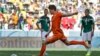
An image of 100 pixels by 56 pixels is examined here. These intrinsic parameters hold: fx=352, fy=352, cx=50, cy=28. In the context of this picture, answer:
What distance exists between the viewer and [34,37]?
2067 centimetres

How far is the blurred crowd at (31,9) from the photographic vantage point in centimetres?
2320

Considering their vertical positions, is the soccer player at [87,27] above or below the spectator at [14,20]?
above

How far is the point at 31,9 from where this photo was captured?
80.0 feet

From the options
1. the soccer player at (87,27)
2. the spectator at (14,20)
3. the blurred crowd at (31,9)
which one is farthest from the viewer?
the blurred crowd at (31,9)

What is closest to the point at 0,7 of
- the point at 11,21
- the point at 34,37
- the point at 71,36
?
the point at 11,21

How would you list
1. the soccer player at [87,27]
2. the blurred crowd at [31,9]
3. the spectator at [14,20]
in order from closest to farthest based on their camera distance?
the soccer player at [87,27]
the spectator at [14,20]
the blurred crowd at [31,9]

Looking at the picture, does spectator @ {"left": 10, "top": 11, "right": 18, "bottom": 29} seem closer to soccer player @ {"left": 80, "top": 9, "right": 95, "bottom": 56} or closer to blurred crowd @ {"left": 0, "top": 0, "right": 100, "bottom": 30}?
blurred crowd @ {"left": 0, "top": 0, "right": 100, "bottom": 30}

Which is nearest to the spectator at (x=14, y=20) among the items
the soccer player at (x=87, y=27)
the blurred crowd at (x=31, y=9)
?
the blurred crowd at (x=31, y=9)

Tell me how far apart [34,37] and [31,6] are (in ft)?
14.4

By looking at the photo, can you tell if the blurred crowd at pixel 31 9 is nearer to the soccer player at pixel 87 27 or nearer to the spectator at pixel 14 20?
the spectator at pixel 14 20

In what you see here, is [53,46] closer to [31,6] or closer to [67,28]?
[67,28]

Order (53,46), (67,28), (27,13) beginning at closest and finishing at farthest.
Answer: (53,46)
(67,28)
(27,13)

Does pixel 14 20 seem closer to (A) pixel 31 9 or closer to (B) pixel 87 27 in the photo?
(A) pixel 31 9

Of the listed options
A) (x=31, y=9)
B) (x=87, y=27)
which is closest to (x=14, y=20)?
(x=31, y=9)
